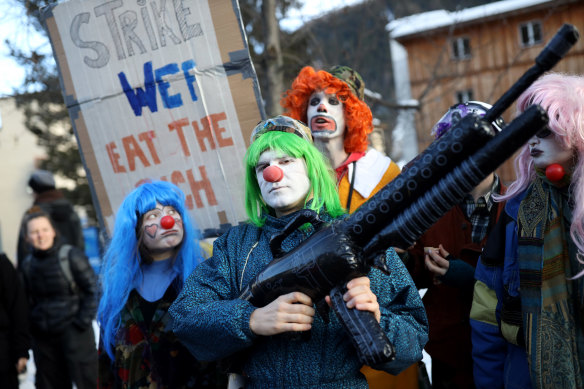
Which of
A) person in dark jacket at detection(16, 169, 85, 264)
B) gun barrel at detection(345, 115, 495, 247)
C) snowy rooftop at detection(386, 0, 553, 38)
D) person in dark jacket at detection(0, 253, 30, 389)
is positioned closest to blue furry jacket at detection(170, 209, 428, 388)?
gun barrel at detection(345, 115, 495, 247)

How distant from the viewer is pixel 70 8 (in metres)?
3.19

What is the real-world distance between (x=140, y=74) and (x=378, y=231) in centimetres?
223

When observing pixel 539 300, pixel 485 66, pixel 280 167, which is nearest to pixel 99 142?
pixel 280 167

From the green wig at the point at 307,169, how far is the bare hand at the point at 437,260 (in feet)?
2.09

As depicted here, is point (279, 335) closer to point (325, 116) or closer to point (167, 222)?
point (167, 222)

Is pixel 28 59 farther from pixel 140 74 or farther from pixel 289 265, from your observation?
pixel 289 265

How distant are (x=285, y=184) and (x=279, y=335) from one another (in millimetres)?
521

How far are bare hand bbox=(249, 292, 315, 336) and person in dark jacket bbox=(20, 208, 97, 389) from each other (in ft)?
9.26

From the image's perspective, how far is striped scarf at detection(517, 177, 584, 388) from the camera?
1.70 m

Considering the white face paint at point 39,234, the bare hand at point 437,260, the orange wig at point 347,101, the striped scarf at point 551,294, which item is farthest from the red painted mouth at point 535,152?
the white face paint at point 39,234

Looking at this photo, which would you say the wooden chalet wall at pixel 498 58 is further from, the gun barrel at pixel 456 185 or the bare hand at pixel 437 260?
the gun barrel at pixel 456 185

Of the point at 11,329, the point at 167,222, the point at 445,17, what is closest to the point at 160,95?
the point at 167,222

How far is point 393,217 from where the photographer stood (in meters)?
1.38

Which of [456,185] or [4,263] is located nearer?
[456,185]
